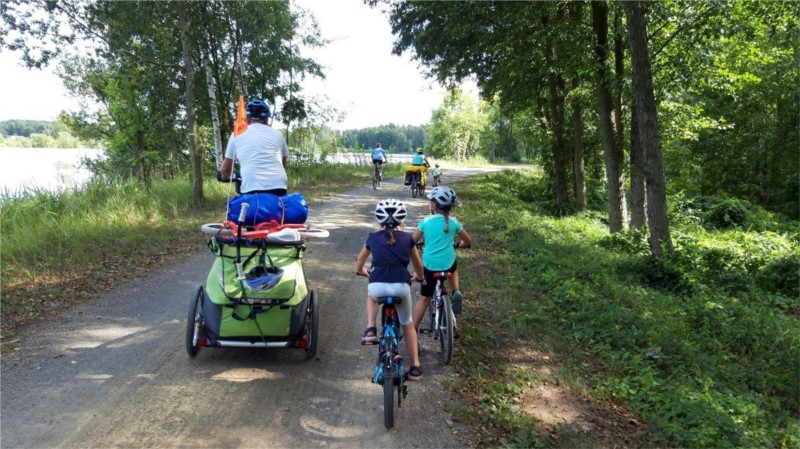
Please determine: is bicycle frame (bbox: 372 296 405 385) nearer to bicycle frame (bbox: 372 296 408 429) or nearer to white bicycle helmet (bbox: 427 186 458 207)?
bicycle frame (bbox: 372 296 408 429)

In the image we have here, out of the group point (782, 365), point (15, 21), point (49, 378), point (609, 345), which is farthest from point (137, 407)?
point (15, 21)

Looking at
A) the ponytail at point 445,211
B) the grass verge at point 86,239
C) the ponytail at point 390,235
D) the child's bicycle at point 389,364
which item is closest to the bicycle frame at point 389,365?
the child's bicycle at point 389,364

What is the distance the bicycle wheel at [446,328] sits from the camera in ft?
16.3

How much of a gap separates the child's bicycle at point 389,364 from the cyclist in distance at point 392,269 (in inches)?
3.4

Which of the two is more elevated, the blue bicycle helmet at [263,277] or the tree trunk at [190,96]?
the tree trunk at [190,96]

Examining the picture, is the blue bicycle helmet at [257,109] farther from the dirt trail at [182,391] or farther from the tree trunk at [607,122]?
the tree trunk at [607,122]

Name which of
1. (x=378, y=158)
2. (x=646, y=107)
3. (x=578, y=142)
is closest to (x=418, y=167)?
(x=378, y=158)

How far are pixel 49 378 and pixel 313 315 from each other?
2.50 meters

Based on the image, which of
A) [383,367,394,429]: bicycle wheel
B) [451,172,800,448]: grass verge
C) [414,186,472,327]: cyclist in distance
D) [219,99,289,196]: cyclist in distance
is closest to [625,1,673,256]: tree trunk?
[451,172,800,448]: grass verge

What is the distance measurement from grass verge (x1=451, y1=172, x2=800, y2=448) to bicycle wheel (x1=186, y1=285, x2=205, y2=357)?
2712 millimetres

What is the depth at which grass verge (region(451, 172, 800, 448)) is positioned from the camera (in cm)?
407

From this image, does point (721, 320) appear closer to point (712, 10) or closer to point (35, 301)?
point (712, 10)

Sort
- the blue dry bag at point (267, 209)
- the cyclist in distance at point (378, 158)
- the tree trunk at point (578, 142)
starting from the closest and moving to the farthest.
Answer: the blue dry bag at point (267, 209)
the tree trunk at point (578, 142)
the cyclist in distance at point (378, 158)

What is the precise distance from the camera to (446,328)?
5.07 m
